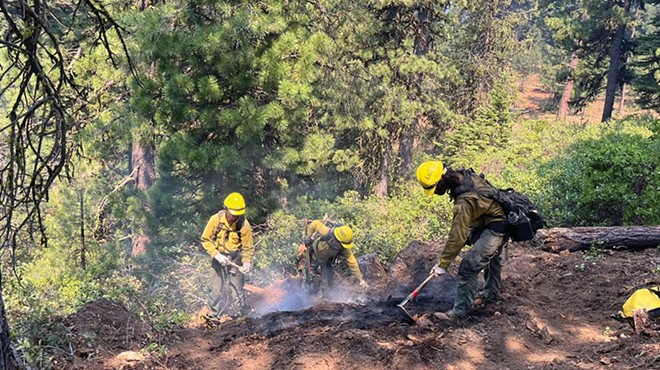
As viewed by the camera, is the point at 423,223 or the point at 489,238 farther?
the point at 423,223

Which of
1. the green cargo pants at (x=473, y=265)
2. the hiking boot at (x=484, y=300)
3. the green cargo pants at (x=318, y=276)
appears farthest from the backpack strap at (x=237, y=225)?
the hiking boot at (x=484, y=300)

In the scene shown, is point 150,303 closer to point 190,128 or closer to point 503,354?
point 190,128

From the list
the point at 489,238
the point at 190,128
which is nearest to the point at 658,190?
the point at 489,238

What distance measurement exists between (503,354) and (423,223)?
22.2ft

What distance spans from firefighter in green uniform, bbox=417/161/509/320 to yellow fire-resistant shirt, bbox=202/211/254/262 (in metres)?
2.96

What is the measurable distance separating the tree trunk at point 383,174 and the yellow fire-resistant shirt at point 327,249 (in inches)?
364

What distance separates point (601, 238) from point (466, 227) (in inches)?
145

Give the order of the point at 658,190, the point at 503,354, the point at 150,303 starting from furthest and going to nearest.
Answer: the point at 658,190
the point at 150,303
the point at 503,354

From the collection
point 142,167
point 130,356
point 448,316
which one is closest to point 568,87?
point 142,167

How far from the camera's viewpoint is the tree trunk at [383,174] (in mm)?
17297

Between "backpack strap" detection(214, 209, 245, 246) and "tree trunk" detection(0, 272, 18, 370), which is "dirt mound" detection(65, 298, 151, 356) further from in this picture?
"backpack strap" detection(214, 209, 245, 246)

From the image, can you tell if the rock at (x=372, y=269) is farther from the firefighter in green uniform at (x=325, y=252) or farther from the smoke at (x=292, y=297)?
the firefighter in green uniform at (x=325, y=252)

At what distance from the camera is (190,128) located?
9.90 meters

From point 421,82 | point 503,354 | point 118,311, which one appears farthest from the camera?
point 421,82
